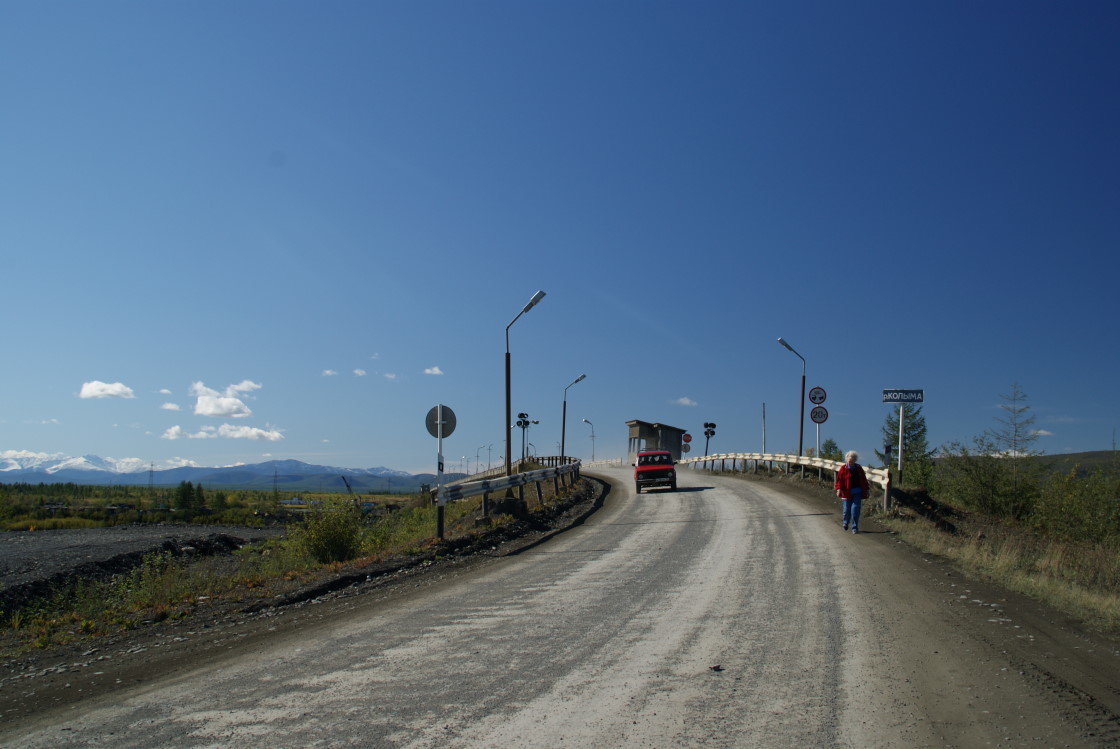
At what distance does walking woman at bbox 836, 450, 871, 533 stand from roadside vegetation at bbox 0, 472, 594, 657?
25.1ft

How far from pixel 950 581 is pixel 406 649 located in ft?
25.3

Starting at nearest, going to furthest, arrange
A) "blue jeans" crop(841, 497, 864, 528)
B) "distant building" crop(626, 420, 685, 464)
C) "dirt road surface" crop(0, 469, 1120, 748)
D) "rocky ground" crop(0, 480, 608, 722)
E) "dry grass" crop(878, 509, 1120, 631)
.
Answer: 1. "dirt road surface" crop(0, 469, 1120, 748)
2. "rocky ground" crop(0, 480, 608, 722)
3. "dry grass" crop(878, 509, 1120, 631)
4. "blue jeans" crop(841, 497, 864, 528)
5. "distant building" crop(626, 420, 685, 464)

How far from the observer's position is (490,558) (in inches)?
530

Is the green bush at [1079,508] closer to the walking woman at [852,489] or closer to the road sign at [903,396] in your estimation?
the road sign at [903,396]

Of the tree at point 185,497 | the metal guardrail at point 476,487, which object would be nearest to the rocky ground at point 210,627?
the metal guardrail at point 476,487

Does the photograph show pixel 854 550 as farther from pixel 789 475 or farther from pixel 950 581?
pixel 789 475

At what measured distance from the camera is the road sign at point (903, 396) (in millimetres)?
20125

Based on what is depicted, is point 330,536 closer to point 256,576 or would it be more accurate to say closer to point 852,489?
point 256,576

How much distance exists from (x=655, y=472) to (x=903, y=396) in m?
12.4

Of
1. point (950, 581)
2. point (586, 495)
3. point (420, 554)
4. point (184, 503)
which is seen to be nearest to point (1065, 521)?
point (950, 581)

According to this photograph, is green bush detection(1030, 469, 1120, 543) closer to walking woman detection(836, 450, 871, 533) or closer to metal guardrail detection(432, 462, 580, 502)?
walking woman detection(836, 450, 871, 533)

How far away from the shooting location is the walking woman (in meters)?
16.0

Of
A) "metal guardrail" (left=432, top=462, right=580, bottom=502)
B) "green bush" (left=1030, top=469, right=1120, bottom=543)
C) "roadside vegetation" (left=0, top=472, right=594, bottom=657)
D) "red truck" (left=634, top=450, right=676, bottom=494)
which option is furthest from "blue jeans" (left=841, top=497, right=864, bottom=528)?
"red truck" (left=634, top=450, right=676, bottom=494)

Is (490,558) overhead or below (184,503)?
overhead
